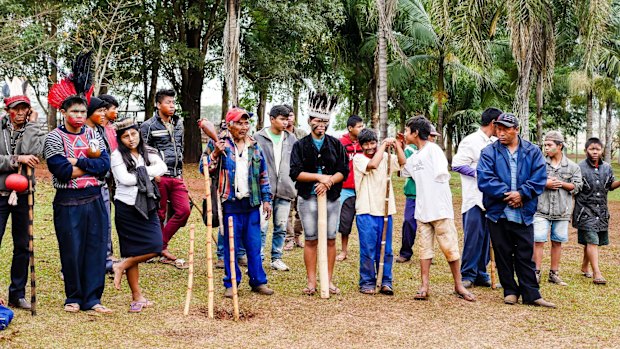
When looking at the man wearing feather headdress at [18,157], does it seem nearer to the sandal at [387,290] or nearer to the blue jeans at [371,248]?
the blue jeans at [371,248]

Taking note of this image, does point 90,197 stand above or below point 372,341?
above

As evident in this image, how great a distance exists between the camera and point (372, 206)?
718 centimetres

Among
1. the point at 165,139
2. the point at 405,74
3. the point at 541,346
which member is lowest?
the point at 541,346

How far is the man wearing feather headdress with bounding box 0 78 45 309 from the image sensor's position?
6082 mm

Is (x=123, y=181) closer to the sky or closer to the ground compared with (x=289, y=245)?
closer to the sky

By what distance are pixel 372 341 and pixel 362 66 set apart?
26.6 meters

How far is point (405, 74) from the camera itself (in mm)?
28219

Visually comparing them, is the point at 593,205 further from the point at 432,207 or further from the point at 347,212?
the point at 347,212

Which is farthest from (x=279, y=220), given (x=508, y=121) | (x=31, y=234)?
(x=31, y=234)

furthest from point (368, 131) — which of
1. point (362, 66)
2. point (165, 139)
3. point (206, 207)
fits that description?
point (362, 66)

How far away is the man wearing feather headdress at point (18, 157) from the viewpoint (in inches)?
239

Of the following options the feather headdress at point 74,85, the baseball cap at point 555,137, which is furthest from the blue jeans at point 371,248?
the feather headdress at point 74,85

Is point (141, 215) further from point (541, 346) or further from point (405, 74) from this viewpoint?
point (405, 74)

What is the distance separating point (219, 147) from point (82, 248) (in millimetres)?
1602
